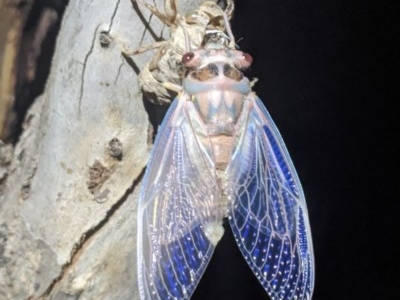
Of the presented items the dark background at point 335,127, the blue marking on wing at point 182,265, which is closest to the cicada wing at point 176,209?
the blue marking on wing at point 182,265

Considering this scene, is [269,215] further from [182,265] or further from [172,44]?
[172,44]

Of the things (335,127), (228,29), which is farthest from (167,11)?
(335,127)

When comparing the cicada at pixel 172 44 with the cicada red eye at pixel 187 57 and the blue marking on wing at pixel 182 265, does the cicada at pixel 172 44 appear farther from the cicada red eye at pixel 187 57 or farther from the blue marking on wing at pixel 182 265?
the blue marking on wing at pixel 182 265

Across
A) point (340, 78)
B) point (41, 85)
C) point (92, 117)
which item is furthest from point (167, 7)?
point (340, 78)

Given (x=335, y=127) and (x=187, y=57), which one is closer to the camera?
(x=187, y=57)

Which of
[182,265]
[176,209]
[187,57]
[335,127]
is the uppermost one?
[187,57]

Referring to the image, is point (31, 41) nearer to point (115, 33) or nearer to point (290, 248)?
point (115, 33)

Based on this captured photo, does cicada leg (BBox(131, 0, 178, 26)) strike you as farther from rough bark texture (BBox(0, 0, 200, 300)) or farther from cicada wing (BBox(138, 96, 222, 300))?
cicada wing (BBox(138, 96, 222, 300))
